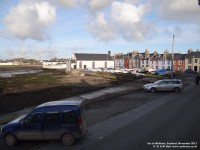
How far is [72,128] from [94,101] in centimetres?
1274

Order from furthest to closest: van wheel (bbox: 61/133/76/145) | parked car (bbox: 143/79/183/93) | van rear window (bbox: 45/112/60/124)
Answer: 1. parked car (bbox: 143/79/183/93)
2. van rear window (bbox: 45/112/60/124)
3. van wheel (bbox: 61/133/76/145)

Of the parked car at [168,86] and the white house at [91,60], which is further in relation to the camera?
the white house at [91,60]

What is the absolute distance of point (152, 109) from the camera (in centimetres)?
1959

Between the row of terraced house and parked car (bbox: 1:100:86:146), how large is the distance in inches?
2685

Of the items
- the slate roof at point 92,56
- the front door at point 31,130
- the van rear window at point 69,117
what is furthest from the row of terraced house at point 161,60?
the front door at point 31,130

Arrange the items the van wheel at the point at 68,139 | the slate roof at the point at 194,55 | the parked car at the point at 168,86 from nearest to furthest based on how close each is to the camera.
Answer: the van wheel at the point at 68,139 < the parked car at the point at 168,86 < the slate roof at the point at 194,55

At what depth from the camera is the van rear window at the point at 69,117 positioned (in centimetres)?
1110

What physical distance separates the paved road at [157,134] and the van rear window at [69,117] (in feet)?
4.10

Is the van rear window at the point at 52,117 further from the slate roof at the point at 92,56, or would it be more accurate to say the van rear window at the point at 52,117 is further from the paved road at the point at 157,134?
the slate roof at the point at 92,56

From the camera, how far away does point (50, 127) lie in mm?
11086

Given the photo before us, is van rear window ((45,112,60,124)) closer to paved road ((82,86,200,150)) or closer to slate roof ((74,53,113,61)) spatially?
paved road ((82,86,200,150))

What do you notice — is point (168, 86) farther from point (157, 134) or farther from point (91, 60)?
point (91, 60)

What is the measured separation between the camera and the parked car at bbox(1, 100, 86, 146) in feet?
36.1

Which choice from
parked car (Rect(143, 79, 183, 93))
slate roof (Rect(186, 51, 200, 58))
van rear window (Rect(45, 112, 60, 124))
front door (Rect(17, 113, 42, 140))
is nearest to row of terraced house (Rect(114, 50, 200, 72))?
slate roof (Rect(186, 51, 200, 58))
